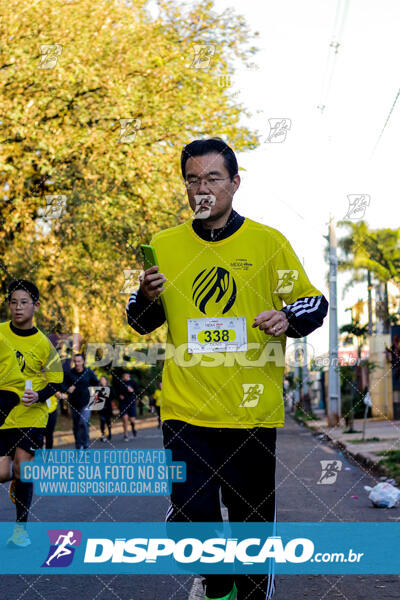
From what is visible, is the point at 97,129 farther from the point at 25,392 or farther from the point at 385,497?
the point at 25,392

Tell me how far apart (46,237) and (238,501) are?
1549cm

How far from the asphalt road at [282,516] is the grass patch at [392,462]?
0.30 meters

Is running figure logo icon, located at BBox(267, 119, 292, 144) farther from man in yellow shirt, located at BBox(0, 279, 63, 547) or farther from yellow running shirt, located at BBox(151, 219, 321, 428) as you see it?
yellow running shirt, located at BBox(151, 219, 321, 428)

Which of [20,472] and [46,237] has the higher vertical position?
[46,237]

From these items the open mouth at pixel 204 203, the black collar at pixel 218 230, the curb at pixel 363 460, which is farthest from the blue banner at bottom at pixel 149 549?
the curb at pixel 363 460

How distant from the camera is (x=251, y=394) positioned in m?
3.75

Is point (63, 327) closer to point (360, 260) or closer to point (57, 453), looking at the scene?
point (57, 453)

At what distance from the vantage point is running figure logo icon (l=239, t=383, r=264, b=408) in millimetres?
3717

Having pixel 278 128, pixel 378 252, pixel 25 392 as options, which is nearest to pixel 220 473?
pixel 25 392

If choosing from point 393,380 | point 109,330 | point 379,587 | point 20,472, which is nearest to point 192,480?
point 379,587

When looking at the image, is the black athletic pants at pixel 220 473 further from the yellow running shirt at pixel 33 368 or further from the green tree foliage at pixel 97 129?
the green tree foliage at pixel 97 129

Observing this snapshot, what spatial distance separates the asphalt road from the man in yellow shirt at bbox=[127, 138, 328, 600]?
5.82ft

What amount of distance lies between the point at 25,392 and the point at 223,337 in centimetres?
343

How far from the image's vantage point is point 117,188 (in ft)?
60.4
